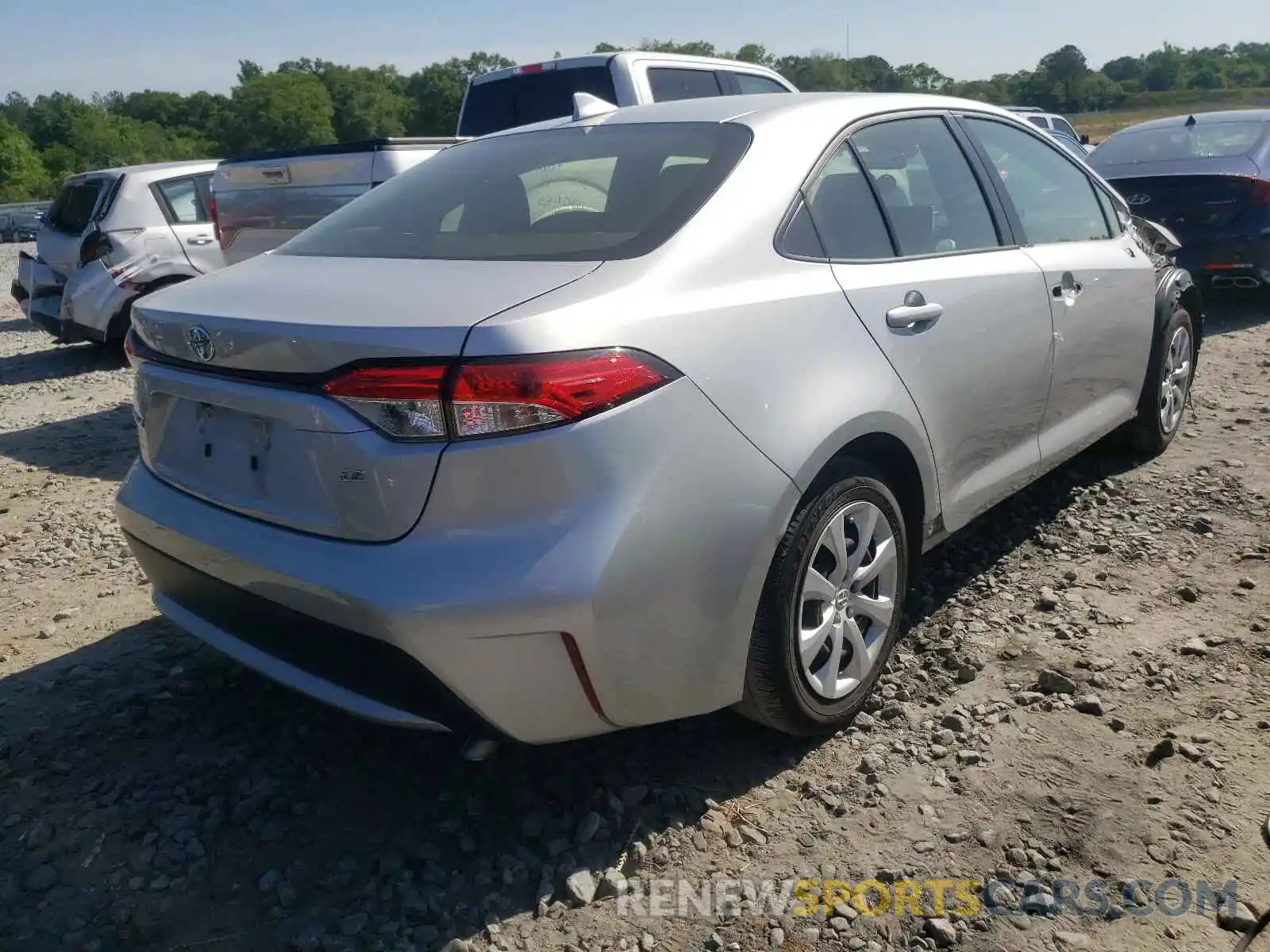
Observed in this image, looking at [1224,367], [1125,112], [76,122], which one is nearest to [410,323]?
[1224,367]

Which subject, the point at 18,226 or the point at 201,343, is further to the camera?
the point at 18,226

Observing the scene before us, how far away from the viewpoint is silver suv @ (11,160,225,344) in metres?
8.63

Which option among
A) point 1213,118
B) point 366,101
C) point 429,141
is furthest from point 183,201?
point 366,101

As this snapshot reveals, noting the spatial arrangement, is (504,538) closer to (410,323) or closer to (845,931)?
(410,323)

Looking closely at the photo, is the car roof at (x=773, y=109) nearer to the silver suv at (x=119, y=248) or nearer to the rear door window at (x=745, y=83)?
the rear door window at (x=745, y=83)

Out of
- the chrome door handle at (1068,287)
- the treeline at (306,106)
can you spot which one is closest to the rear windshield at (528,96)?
the chrome door handle at (1068,287)

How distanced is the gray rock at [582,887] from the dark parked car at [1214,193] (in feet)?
23.6

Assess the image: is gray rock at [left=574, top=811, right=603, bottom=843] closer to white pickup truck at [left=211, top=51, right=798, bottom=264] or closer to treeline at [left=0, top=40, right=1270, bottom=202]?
white pickup truck at [left=211, top=51, right=798, bottom=264]

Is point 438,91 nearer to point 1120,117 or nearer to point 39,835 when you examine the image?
point 1120,117

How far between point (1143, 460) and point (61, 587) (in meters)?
4.66

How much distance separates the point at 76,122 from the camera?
96125mm

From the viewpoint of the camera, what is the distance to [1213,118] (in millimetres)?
8945

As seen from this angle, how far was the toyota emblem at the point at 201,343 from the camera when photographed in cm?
242

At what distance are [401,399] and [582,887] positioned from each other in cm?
114
